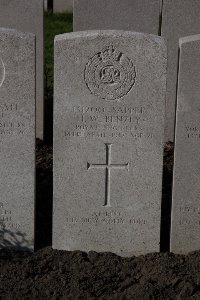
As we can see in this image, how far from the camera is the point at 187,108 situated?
482 cm

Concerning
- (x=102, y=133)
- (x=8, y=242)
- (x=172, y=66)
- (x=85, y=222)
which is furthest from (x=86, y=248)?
(x=172, y=66)

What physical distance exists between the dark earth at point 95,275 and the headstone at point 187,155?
17cm

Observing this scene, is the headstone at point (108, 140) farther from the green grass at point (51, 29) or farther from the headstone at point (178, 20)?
the green grass at point (51, 29)

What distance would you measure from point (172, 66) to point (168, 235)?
2.57 m

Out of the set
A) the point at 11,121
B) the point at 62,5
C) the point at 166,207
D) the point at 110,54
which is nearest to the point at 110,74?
the point at 110,54

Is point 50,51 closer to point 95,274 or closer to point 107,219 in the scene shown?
point 107,219

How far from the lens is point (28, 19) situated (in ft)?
23.3

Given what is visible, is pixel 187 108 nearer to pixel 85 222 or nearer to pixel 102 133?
pixel 102 133

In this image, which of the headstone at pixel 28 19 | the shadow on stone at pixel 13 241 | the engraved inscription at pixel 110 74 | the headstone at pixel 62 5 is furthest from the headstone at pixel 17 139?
the headstone at pixel 62 5

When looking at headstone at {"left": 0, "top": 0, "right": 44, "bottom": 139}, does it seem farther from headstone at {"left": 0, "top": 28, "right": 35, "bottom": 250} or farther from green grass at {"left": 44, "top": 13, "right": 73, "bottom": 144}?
headstone at {"left": 0, "top": 28, "right": 35, "bottom": 250}

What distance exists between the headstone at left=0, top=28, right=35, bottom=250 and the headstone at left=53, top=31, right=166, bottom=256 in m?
0.18

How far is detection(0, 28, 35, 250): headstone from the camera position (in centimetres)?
472

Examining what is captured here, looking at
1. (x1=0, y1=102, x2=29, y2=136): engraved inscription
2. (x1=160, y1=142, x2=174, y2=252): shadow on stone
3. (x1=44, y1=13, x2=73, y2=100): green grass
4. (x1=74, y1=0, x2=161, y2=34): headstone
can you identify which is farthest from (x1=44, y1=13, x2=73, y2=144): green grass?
(x1=0, y1=102, x2=29, y2=136): engraved inscription

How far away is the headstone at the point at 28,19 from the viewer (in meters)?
7.06
